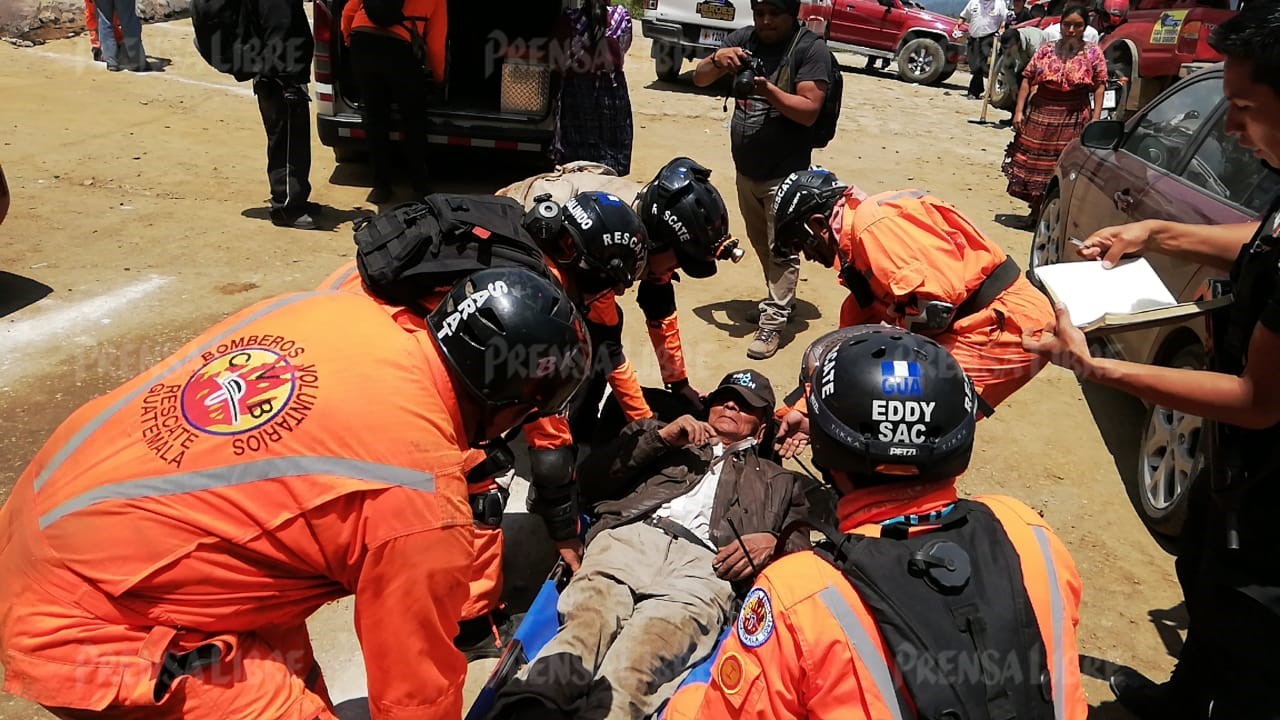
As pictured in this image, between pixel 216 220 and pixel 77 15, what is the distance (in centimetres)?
897

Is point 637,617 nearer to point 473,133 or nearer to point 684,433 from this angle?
point 684,433

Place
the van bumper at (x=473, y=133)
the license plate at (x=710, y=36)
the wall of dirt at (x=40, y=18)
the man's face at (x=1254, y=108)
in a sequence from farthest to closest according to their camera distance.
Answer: the license plate at (x=710, y=36) → the wall of dirt at (x=40, y=18) → the van bumper at (x=473, y=133) → the man's face at (x=1254, y=108)

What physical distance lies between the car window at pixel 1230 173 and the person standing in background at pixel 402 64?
17.1ft

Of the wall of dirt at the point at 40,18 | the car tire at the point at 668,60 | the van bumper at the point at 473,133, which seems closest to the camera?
the van bumper at the point at 473,133

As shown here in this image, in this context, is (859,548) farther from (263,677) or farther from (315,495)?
(263,677)

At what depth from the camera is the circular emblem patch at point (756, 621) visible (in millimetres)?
1640

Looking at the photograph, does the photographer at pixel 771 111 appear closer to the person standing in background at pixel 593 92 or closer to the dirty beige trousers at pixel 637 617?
the person standing in background at pixel 593 92


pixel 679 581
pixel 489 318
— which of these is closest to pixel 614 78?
pixel 679 581

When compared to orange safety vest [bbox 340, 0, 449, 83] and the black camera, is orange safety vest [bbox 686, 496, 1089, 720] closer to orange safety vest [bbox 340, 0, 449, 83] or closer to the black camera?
the black camera

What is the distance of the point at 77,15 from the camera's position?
41.5 ft

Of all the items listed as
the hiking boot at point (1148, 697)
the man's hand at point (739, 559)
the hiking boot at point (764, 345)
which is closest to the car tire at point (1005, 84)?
the hiking boot at point (764, 345)

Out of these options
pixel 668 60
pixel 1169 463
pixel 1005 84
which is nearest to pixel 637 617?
pixel 1169 463

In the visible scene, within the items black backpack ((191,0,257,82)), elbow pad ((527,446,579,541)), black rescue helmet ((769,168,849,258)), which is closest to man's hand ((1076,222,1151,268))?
black rescue helmet ((769,168,849,258))

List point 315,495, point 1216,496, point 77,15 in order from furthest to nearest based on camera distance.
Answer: point 77,15 → point 1216,496 → point 315,495
